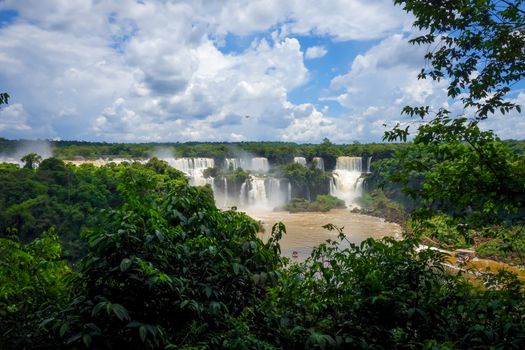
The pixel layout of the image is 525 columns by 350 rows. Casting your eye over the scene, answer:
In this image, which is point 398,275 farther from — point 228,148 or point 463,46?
point 228,148

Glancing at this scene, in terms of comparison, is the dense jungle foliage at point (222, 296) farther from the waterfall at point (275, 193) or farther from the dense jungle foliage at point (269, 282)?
the waterfall at point (275, 193)

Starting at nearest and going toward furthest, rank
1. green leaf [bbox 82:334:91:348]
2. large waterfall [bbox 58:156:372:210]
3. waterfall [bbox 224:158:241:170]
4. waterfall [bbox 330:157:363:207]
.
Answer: green leaf [bbox 82:334:91:348]
large waterfall [bbox 58:156:372:210]
waterfall [bbox 224:158:241:170]
waterfall [bbox 330:157:363:207]

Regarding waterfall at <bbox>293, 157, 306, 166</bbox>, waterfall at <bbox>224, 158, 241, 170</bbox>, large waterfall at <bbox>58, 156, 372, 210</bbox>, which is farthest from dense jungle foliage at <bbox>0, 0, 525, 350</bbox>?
Result: waterfall at <bbox>293, 157, 306, 166</bbox>

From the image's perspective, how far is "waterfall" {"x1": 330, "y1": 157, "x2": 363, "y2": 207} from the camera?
40.8 meters

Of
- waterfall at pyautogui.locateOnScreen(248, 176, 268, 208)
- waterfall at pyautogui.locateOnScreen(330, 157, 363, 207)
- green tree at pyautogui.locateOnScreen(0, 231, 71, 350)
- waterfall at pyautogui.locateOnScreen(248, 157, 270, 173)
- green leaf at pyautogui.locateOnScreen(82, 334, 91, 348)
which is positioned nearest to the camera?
green leaf at pyautogui.locateOnScreen(82, 334, 91, 348)

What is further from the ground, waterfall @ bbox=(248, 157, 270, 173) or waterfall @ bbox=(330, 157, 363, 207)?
waterfall @ bbox=(248, 157, 270, 173)

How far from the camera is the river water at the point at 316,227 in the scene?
77.0 feet

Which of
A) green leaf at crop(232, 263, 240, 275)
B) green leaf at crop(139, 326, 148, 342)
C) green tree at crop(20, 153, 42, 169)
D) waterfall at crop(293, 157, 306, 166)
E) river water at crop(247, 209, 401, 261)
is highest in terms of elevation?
green tree at crop(20, 153, 42, 169)

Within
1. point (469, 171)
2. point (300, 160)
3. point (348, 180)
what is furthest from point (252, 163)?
point (469, 171)

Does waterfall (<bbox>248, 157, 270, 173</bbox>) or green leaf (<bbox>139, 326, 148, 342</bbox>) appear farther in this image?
waterfall (<bbox>248, 157, 270, 173</bbox>)

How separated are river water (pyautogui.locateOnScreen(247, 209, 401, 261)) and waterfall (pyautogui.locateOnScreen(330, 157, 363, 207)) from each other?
3.32 metres

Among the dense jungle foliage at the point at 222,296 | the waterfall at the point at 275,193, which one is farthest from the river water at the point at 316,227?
the dense jungle foliage at the point at 222,296

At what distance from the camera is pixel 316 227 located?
29.2 meters

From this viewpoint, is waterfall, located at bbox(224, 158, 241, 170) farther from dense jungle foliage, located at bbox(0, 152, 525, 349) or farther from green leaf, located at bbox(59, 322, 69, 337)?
green leaf, located at bbox(59, 322, 69, 337)
